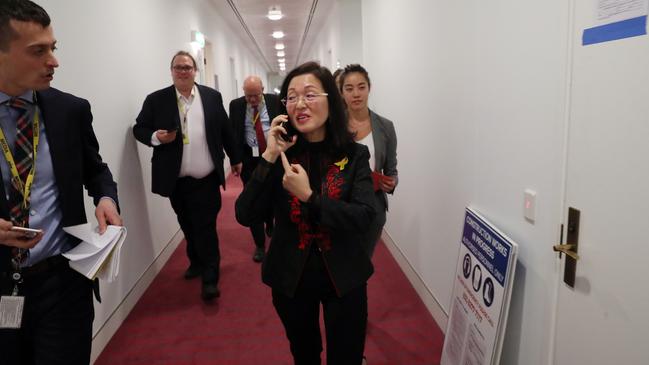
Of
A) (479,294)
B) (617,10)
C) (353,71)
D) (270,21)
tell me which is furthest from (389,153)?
(270,21)

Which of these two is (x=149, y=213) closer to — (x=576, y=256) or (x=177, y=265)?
(x=177, y=265)

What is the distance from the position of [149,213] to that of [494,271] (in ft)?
9.11

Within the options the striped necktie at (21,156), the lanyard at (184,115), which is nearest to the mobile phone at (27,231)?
the striped necktie at (21,156)

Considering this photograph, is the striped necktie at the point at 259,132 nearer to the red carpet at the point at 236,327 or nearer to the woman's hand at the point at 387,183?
the red carpet at the point at 236,327

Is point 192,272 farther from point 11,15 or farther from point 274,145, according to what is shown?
point 11,15

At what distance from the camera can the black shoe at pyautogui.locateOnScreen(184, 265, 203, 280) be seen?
345 cm

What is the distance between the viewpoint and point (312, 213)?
4.37 ft

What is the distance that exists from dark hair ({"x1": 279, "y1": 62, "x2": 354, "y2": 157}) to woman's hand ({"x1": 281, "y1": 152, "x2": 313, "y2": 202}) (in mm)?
177

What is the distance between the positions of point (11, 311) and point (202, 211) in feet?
6.03

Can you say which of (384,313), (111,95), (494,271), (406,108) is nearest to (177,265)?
(111,95)

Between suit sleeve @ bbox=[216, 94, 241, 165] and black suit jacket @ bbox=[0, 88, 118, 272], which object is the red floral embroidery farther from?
suit sleeve @ bbox=[216, 94, 241, 165]

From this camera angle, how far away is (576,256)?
4.09ft

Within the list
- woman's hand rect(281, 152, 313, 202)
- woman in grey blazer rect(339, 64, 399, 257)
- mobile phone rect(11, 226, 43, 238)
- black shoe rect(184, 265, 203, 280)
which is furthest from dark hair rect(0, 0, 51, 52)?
black shoe rect(184, 265, 203, 280)

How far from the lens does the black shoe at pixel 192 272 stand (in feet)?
11.3
